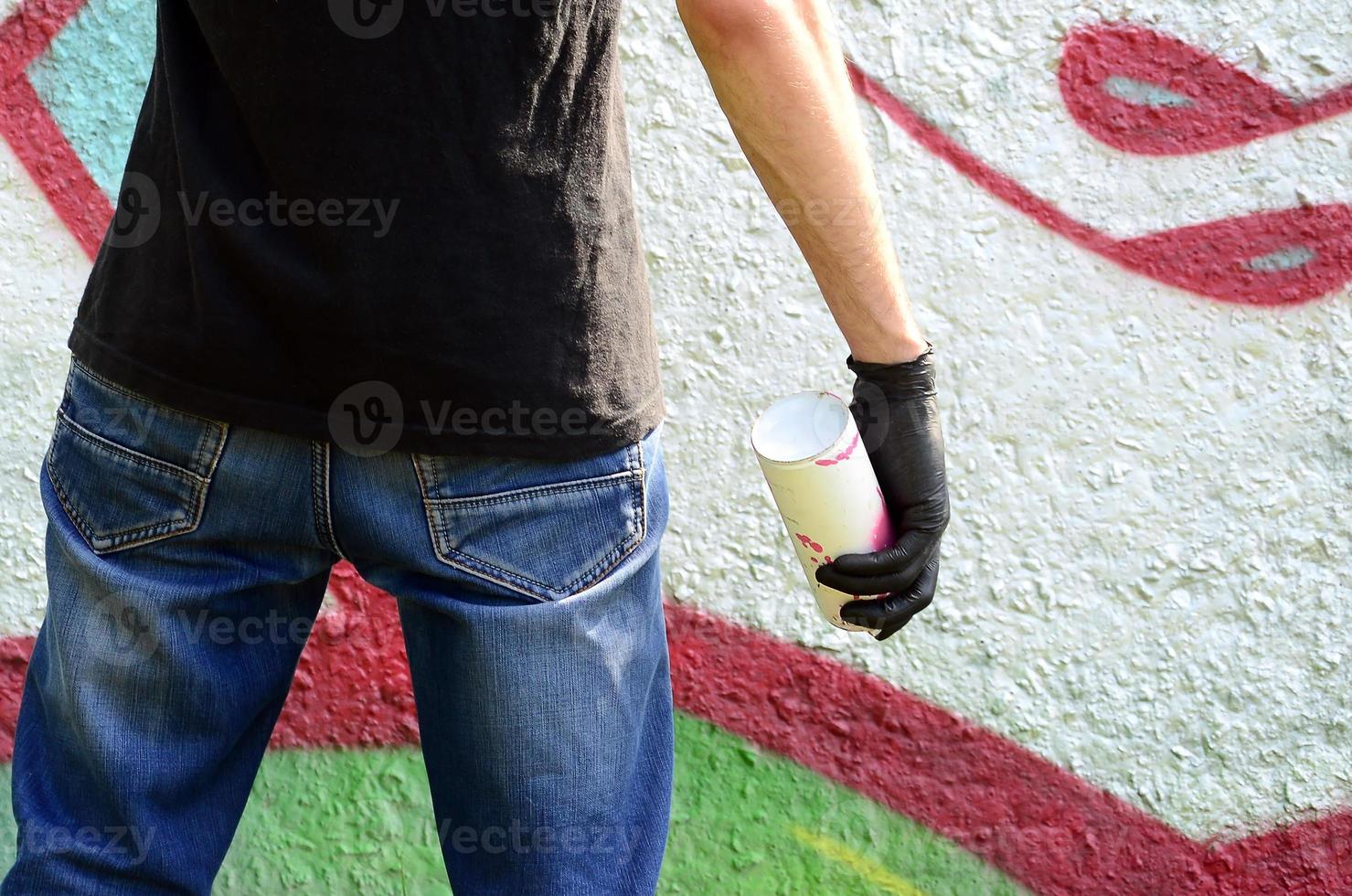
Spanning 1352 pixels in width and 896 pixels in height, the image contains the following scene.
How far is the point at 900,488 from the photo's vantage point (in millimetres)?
1243

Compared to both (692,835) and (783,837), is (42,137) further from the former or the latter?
(783,837)

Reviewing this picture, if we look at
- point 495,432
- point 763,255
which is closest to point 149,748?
point 495,432

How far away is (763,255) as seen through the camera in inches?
73.9

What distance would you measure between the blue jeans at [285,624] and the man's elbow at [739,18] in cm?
38

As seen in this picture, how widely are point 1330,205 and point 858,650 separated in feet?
3.25

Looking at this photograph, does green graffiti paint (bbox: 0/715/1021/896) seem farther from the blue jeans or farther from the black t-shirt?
the black t-shirt

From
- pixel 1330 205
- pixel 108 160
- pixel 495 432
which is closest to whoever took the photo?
pixel 495 432

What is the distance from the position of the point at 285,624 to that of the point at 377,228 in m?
0.40

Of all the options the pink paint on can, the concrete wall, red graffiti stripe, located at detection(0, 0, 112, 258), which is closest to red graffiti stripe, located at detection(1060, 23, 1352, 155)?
the concrete wall

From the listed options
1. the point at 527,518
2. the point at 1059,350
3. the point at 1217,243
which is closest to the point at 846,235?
the point at 527,518

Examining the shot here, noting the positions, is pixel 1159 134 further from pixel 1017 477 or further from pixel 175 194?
pixel 175 194

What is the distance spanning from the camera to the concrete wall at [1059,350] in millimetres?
1806

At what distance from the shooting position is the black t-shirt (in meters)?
0.94

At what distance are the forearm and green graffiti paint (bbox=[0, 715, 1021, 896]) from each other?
103cm
